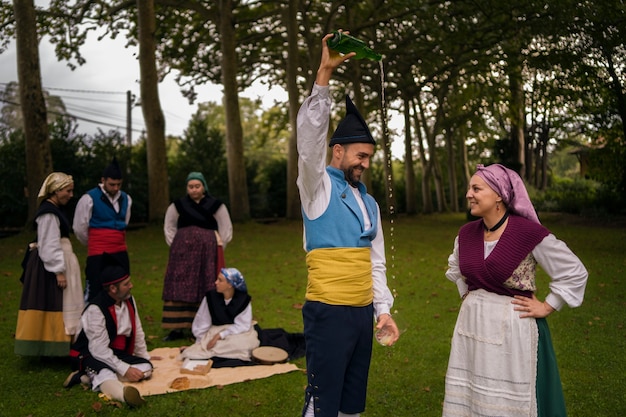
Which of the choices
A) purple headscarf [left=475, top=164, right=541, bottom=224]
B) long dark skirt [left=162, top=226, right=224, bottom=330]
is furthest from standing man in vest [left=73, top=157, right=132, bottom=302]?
purple headscarf [left=475, top=164, right=541, bottom=224]

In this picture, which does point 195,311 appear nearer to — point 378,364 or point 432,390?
point 378,364

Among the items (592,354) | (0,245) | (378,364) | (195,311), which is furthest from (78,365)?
(0,245)

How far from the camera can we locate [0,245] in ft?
52.5

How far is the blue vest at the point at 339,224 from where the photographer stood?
361cm

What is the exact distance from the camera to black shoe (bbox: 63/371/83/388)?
6.19 meters

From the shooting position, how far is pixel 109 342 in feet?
20.9

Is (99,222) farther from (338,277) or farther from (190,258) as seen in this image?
(338,277)

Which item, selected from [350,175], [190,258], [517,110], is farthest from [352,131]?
[517,110]

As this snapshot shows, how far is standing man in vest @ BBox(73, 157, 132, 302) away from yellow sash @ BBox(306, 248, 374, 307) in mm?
4724

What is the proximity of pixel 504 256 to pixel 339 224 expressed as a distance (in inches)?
39.1

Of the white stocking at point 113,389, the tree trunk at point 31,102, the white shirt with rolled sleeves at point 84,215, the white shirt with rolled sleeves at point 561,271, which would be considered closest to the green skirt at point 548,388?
the white shirt with rolled sleeves at point 561,271

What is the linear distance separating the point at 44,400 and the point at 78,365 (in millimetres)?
610

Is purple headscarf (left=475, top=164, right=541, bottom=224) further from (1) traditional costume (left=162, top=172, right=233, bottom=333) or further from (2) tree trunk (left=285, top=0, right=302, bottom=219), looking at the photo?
(2) tree trunk (left=285, top=0, right=302, bottom=219)

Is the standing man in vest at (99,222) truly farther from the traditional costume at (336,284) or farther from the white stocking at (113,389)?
the traditional costume at (336,284)
